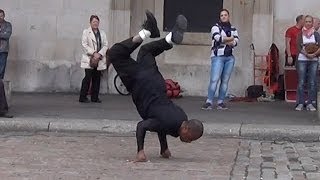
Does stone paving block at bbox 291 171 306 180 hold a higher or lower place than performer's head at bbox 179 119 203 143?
lower

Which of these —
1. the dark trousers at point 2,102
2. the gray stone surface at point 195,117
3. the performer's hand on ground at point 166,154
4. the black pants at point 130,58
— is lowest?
the performer's hand on ground at point 166,154

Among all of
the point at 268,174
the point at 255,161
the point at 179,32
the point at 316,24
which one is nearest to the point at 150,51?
the point at 179,32

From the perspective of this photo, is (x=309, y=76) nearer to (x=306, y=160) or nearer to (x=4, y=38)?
(x=306, y=160)

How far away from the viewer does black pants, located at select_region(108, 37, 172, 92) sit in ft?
31.9

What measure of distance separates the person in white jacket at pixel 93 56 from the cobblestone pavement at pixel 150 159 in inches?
129

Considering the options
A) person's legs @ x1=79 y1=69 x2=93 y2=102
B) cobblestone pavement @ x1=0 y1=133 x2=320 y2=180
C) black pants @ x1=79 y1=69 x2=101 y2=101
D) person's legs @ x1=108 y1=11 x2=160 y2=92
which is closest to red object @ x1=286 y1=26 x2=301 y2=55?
black pants @ x1=79 y1=69 x2=101 y2=101

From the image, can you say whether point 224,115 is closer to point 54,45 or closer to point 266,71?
point 266,71

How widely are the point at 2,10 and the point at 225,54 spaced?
17.7 ft

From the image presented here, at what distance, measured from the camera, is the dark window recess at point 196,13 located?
17438mm

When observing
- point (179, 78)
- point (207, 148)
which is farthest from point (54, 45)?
→ point (207, 148)

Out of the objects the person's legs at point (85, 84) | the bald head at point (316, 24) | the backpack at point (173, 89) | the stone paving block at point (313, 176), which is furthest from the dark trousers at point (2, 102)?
the bald head at point (316, 24)

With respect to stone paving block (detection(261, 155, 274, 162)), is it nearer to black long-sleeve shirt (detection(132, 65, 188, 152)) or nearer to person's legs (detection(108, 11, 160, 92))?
black long-sleeve shirt (detection(132, 65, 188, 152))

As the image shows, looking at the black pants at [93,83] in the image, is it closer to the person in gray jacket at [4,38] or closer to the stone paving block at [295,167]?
the person in gray jacket at [4,38]

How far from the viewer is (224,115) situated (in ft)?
46.0
